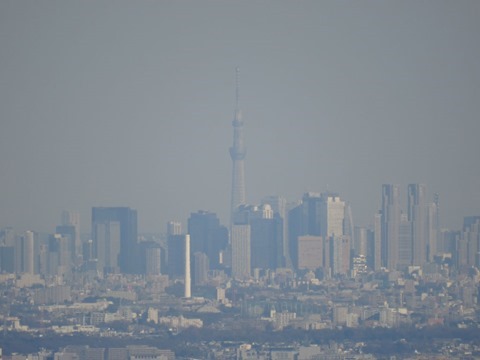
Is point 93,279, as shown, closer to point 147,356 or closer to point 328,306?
point 328,306

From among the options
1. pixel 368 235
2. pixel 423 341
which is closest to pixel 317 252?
pixel 368 235

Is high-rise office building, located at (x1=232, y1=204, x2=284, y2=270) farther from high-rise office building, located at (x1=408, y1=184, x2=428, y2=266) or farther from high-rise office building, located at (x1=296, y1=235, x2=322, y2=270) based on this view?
high-rise office building, located at (x1=408, y1=184, x2=428, y2=266)

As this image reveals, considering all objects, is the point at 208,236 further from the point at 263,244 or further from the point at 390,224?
the point at 390,224

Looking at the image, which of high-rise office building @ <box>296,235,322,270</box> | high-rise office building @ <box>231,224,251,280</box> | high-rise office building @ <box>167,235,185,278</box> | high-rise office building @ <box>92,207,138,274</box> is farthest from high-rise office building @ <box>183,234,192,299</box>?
high-rise office building @ <box>296,235,322,270</box>

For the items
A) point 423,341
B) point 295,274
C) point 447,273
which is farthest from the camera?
point 295,274

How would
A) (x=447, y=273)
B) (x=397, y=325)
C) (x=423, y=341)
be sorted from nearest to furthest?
(x=423, y=341) < (x=397, y=325) < (x=447, y=273)

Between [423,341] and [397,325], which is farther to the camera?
[397,325]

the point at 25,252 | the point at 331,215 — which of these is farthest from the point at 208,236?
the point at 25,252
